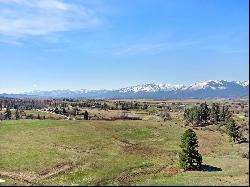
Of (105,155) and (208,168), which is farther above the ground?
(208,168)

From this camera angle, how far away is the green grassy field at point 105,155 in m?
63.8

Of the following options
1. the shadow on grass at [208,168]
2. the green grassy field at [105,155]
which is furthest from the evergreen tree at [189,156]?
the green grassy field at [105,155]

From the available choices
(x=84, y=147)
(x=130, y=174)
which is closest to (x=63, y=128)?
(x=84, y=147)

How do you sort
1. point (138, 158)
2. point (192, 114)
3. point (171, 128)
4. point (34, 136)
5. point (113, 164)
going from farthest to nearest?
point (192, 114), point (171, 128), point (34, 136), point (138, 158), point (113, 164)

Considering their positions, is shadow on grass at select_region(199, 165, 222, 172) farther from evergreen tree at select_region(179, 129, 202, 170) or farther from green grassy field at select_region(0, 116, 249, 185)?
evergreen tree at select_region(179, 129, 202, 170)

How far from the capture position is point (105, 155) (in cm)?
8969

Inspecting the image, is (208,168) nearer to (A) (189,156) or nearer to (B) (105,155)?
(A) (189,156)

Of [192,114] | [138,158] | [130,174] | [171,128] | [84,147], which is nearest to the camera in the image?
[130,174]

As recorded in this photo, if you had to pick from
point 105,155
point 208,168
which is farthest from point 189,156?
point 105,155

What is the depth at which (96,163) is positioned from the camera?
263 ft

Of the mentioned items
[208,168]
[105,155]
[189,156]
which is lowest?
[105,155]

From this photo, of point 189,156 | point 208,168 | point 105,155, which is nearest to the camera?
point 208,168

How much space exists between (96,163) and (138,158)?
10.1 m

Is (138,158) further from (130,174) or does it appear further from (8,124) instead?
(8,124)
